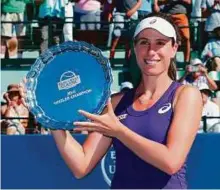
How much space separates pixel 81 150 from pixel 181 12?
7.13 metres

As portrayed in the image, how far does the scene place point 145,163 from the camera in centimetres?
272

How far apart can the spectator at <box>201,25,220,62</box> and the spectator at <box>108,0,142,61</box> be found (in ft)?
2.97

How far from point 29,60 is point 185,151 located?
24.5ft

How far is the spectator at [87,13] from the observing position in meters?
10.0

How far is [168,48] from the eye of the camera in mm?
2818

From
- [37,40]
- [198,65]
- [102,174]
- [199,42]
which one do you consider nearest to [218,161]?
[102,174]

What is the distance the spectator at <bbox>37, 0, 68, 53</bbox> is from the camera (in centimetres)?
985

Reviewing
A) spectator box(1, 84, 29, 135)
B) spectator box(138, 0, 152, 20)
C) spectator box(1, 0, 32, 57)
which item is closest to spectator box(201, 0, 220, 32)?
spectator box(138, 0, 152, 20)

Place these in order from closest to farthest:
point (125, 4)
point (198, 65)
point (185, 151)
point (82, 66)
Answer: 1. point (185, 151)
2. point (82, 66)
3. point (198, 65)
4. point (125, 4)

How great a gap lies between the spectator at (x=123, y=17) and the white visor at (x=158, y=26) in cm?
686

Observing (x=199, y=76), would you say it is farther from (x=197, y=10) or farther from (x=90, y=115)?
(x=90, y=115)

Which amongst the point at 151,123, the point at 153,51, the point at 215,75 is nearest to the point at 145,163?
the point at 151,123

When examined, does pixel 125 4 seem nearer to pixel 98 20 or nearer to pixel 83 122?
pixel 98 20

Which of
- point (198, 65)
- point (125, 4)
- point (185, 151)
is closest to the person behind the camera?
point (185, 151)
